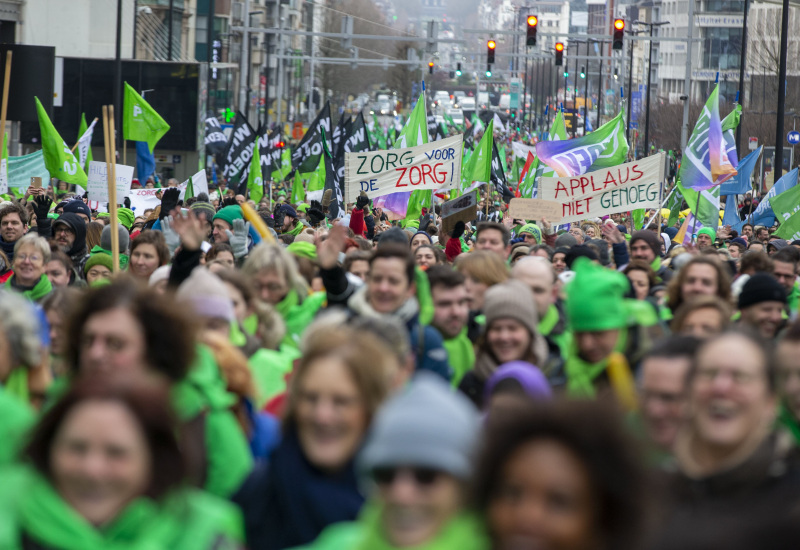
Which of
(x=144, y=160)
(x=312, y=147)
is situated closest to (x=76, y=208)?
(x=144, y=160)

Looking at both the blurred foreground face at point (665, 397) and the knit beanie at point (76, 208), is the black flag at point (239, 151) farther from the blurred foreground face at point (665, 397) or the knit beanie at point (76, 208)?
the blurred foreground face at point (665, 397)

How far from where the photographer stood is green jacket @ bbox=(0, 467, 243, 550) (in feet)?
9.55

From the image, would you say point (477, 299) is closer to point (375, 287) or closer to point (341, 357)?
point (375, 287)

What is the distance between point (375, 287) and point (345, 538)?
302cm

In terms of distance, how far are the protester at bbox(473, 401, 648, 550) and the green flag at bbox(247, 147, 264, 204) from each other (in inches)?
760

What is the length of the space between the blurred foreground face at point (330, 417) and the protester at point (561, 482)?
2.85 feet

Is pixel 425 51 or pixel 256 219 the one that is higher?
pixel 425 51

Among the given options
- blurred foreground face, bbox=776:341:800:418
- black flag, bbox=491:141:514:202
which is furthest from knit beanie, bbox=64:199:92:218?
blurred foreground face, bbox=776:341:800:418

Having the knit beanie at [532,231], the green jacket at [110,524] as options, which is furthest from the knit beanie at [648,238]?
the green jacket at [110,524]

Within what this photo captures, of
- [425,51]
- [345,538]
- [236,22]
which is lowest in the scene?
[345,538]

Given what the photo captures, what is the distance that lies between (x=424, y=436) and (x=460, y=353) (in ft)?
11.5

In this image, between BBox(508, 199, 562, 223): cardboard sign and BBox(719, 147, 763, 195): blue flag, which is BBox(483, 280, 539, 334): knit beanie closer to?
BBox(508, 199, 562, 223): cardboard sign

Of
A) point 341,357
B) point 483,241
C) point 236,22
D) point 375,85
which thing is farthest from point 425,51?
point 375,85

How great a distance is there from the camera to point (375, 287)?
19.2ft
